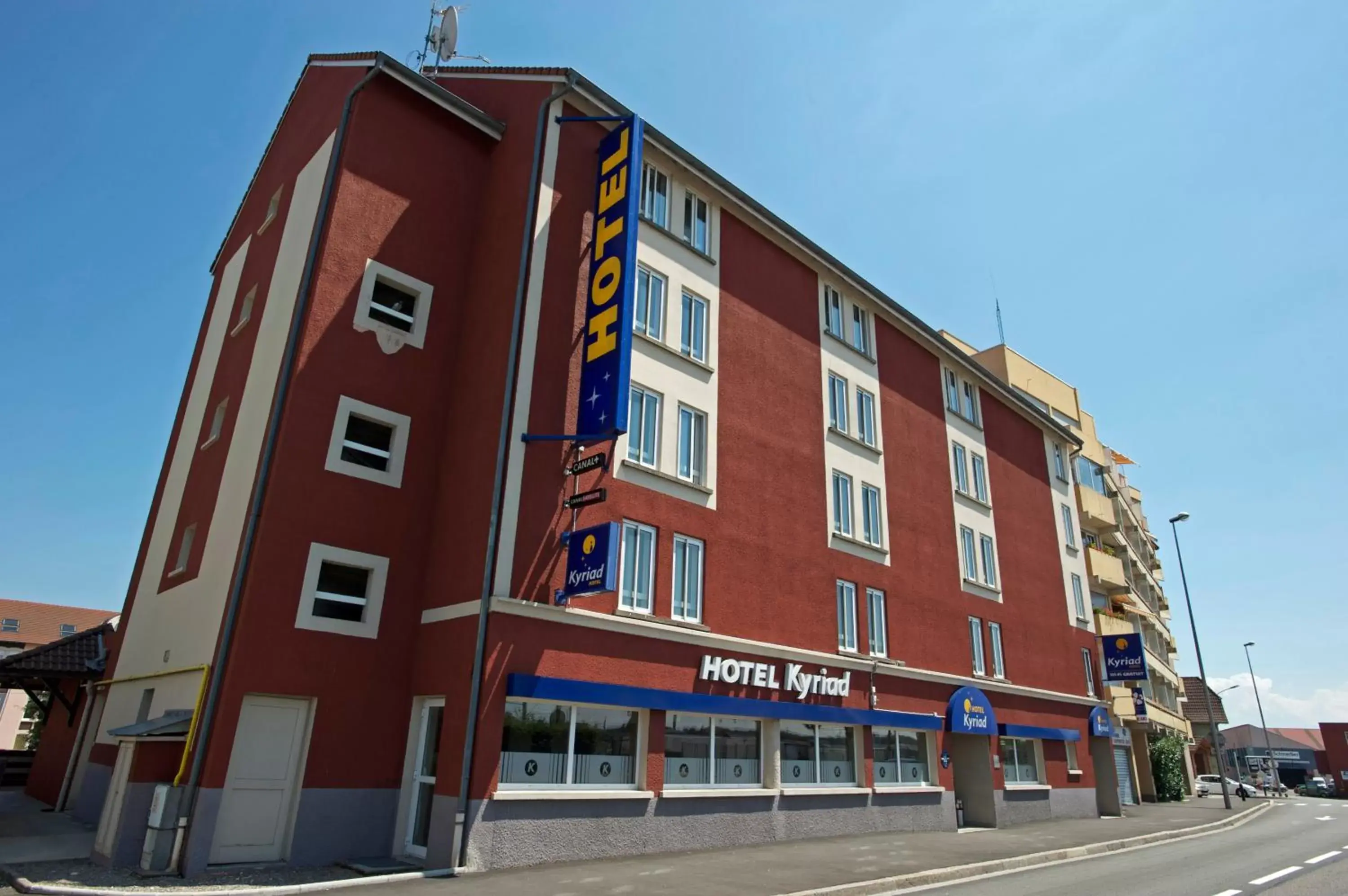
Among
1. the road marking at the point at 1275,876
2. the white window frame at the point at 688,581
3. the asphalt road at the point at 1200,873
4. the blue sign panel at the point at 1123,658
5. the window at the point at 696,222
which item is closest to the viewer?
the asphalt road at the point at 1200,873

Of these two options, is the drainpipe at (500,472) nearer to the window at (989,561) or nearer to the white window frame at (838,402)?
the white window frame at (838,402)

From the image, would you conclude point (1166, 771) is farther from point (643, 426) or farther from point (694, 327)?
point (643, 426)

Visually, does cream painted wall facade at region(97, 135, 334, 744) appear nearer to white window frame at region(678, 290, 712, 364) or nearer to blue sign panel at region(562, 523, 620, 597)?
blue sign panel at region(562, 523, 620, 597)

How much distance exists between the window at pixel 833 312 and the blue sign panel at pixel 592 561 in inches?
489

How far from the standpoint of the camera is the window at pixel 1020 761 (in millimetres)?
25172

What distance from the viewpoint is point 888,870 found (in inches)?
537

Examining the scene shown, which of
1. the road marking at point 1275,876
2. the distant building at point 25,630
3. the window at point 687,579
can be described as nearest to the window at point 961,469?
the window at point 687,579

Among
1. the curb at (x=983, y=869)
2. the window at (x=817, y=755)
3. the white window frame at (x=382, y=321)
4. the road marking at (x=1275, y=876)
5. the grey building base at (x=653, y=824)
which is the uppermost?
the white window frame at (x=382, y=321)

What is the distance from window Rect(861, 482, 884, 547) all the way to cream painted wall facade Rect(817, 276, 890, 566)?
0.23 feet

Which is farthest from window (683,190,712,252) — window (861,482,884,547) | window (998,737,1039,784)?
window (998,737,1039,784)

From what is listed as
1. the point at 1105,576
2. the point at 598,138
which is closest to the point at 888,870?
the point at 598,138

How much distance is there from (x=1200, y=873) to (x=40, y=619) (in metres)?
85.5

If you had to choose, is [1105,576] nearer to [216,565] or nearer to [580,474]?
[580,474]

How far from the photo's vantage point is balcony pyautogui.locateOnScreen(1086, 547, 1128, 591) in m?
39.6
